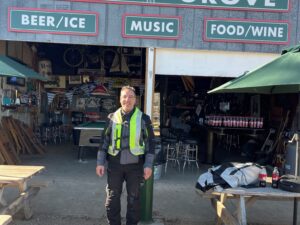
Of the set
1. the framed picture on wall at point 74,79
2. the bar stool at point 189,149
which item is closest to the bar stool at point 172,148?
the bar stool at point 189,149

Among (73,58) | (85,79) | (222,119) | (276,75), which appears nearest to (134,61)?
(85,79)

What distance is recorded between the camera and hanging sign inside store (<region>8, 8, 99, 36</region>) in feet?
27.5

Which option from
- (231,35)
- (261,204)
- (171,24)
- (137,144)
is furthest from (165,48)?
(137,144)

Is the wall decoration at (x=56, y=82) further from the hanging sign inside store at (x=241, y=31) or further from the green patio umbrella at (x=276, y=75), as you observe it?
the green patio umbrella at (x=276, y=75)

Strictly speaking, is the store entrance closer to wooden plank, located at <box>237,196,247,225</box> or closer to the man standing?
the man standing

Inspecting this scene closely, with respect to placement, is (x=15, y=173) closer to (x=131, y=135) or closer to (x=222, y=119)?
(x=131, y=135)

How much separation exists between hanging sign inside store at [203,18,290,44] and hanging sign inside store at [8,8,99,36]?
2275mm

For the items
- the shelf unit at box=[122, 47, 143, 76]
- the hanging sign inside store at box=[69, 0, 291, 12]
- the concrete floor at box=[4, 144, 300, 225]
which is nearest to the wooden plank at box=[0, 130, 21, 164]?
the concrete floor at box=[4, 144, 300, 225]

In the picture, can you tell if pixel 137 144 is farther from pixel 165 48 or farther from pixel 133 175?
pixel 165 48

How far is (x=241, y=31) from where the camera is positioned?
8562 millimetres

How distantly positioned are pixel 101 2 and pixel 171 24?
1.44 meters

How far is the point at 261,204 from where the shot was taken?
680 cm

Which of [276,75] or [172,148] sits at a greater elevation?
[276,75]

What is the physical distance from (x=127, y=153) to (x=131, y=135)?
0.21m
